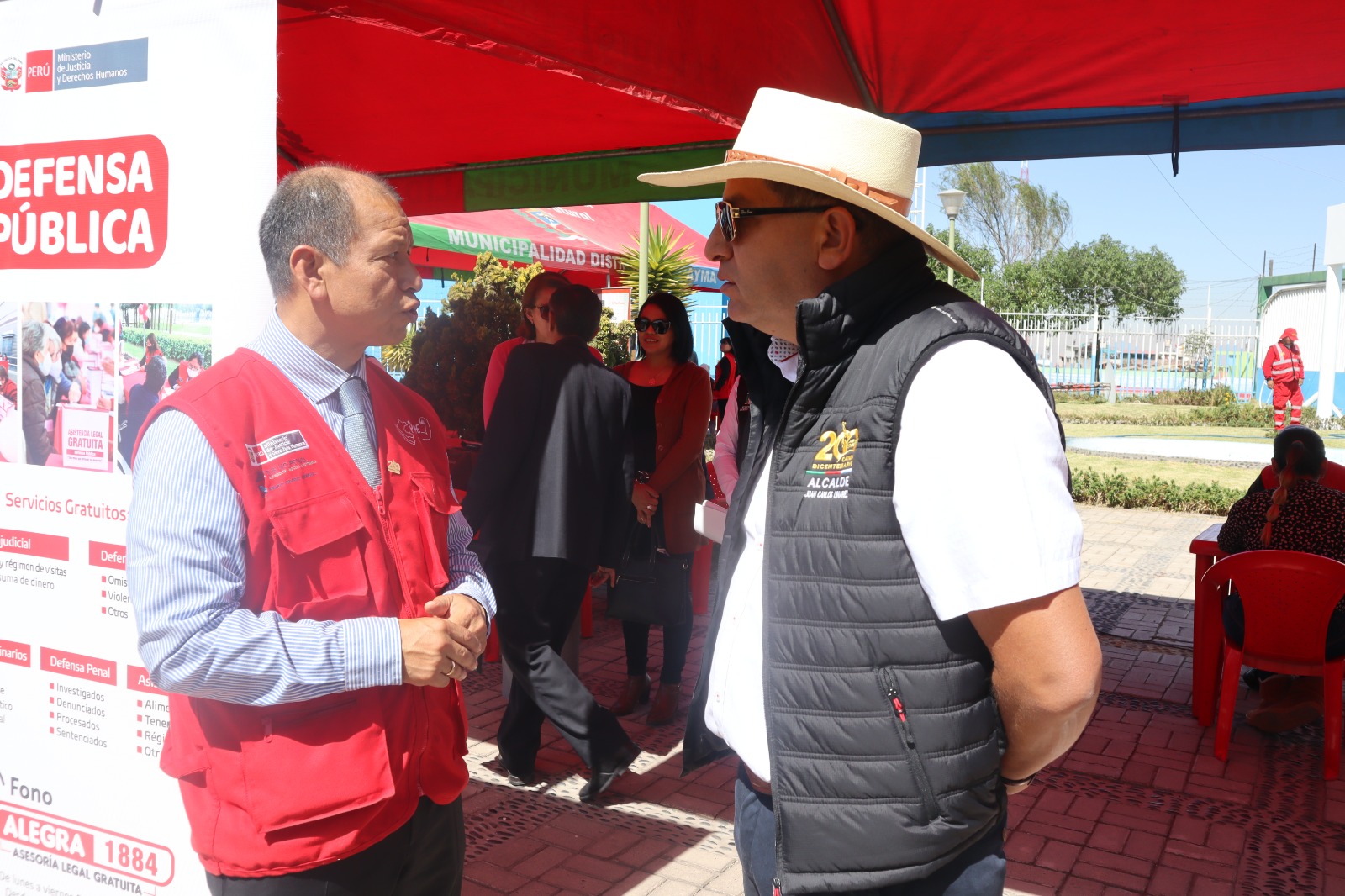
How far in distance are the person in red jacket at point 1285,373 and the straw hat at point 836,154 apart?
58.3 feet

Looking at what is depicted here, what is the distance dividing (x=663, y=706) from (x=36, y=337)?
11.0 ft

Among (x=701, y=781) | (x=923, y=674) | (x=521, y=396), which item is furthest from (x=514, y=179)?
(x=923, y=674)

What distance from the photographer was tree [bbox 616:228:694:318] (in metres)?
12.9

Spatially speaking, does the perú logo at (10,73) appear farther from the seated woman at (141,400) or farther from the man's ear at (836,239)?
the man's ear at (836,239)

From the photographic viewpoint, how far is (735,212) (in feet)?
5.57

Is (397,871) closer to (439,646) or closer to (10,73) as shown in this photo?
(439,646)

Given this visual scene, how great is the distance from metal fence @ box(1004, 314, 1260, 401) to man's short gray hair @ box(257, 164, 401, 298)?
2548 centimetres

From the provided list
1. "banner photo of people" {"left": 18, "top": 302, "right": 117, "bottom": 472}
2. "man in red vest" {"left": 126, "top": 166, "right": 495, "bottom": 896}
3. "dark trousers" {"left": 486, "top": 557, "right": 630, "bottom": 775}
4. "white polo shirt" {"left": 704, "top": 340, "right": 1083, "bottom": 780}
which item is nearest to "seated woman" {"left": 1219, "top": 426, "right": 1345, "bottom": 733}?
"dark trousers" {"left": 486, "top": 557, "right": 630, "bottom": 775}

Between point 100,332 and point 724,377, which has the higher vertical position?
point 100,332

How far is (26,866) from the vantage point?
2.29 m

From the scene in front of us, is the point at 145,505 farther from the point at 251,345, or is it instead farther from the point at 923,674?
the point at 923,674

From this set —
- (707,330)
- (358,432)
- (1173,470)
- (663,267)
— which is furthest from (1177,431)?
(358,432)

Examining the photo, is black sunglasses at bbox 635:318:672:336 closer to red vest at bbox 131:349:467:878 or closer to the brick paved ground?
the brick paved ground

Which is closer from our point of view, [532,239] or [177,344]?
[177,344]
